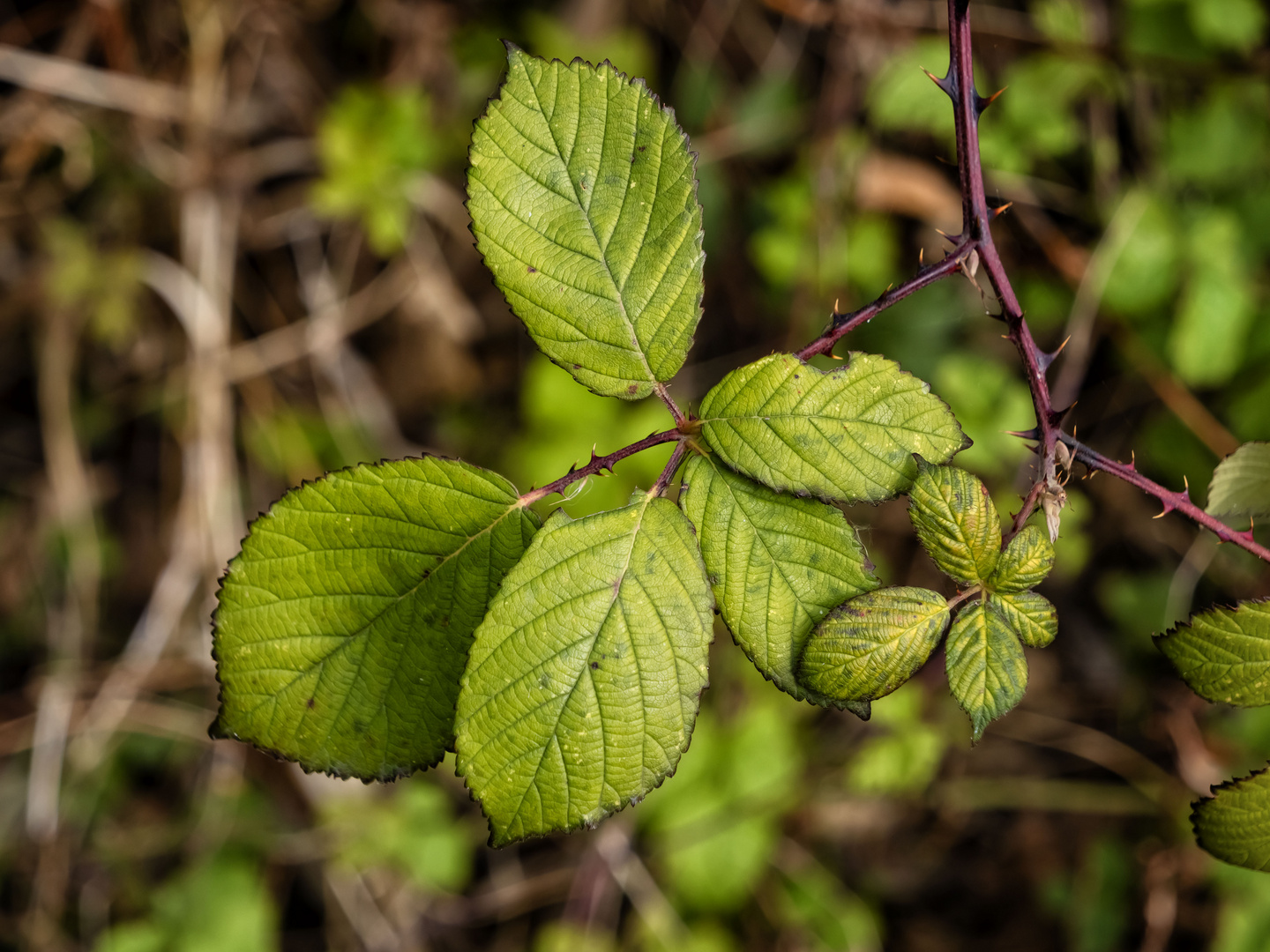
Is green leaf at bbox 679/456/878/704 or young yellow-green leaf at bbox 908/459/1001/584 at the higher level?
young yellow-green leaf at bbox 908/459/1001/584

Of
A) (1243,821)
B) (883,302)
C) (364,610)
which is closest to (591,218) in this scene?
(883,302)

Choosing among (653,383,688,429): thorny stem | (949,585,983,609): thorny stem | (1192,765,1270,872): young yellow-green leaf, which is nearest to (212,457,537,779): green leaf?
(653,383,688,429): thorny stem

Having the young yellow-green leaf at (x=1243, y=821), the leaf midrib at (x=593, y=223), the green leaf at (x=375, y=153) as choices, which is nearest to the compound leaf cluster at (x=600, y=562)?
the leaf midrib at (x=593, y=223)

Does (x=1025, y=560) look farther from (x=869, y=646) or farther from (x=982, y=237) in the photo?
(x=982, y=237)

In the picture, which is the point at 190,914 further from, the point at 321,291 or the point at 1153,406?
the point at 1153,406

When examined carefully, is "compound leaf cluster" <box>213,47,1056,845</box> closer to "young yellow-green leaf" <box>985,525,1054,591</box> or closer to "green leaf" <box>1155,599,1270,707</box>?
"young yellow-green leaf" <box>985,525,1054,591</box>

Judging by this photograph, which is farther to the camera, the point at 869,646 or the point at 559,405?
the point at 559,405
